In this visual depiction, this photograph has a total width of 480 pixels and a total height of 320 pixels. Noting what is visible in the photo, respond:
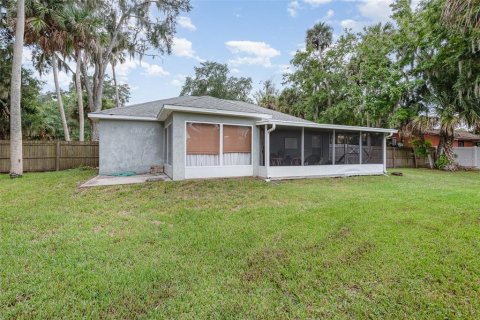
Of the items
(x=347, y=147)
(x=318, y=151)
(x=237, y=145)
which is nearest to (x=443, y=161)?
(x=347, y=147)

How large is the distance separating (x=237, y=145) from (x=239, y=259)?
6.39 metres

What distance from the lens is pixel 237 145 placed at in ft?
30.0

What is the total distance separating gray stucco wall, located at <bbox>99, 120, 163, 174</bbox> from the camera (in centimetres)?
964

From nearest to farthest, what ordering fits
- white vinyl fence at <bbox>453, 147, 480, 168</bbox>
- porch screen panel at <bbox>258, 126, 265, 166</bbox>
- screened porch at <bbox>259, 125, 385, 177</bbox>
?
screened porch at <bbox>259, 125, 385, 177</bbox>, porch screen panel at <bbox>258, 126, 265, 166</bbox>, white vinyl fence at <bbox>453, 147, 480, 168</bbox>

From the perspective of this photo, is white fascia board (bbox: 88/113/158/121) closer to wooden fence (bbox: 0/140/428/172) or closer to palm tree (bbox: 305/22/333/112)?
wooden fence (bbox: 0/140/428/172)

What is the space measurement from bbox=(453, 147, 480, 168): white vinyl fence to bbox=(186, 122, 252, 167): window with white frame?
623 inches

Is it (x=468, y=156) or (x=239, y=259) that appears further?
(x=468, y=156)

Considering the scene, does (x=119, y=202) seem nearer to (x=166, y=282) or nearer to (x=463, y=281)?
(x=166, y=282)

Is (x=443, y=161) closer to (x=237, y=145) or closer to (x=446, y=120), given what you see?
(x=446, y=120)

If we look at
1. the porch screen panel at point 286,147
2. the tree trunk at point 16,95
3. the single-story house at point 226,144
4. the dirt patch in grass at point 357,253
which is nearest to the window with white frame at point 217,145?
the single-story house at point 226,144

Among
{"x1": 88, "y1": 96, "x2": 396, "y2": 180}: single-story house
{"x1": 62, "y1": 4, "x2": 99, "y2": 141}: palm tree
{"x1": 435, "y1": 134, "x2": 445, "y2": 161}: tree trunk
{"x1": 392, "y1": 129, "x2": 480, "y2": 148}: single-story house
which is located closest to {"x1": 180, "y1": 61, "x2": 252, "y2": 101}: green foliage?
{"x1": 62, "y1": 4, "x2": 99, "y2": 141}: palm tree

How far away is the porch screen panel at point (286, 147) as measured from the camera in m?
9.32

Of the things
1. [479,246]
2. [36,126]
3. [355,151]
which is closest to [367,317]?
[479,246]

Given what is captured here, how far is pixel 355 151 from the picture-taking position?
10789 millimetres
